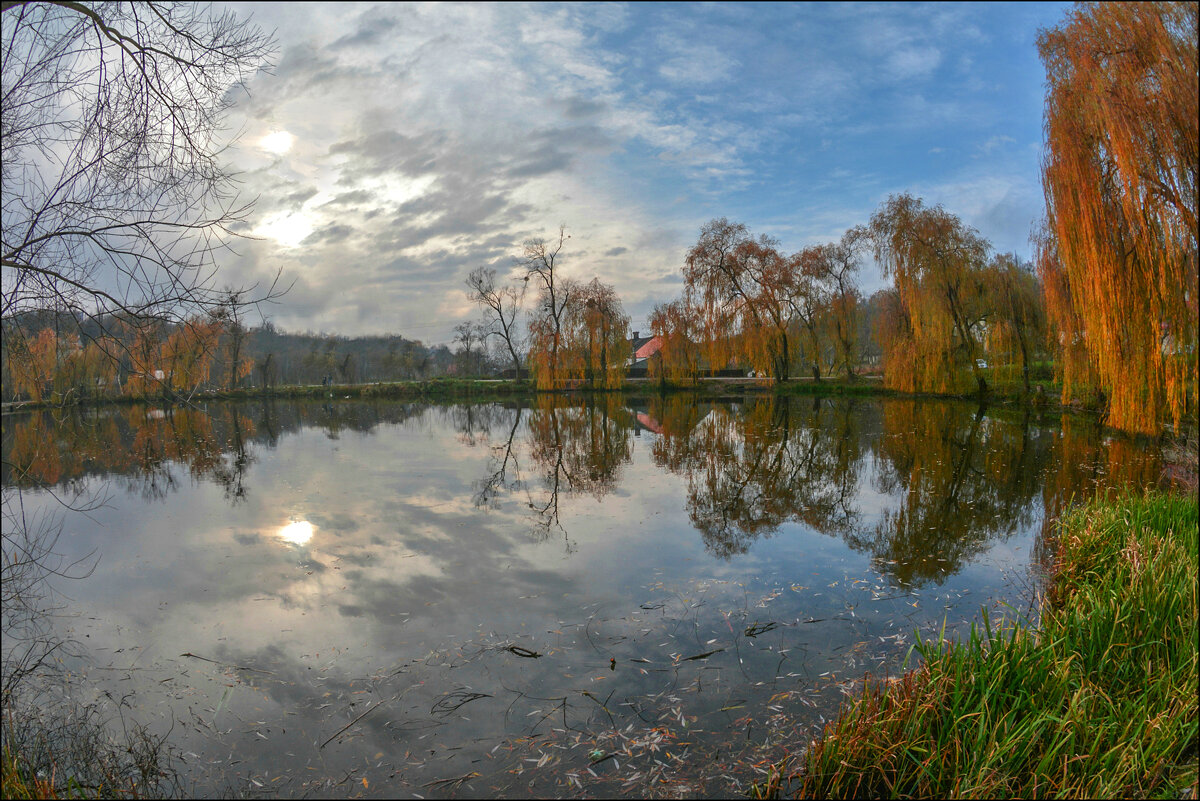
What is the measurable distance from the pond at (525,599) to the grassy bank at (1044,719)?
518 mm

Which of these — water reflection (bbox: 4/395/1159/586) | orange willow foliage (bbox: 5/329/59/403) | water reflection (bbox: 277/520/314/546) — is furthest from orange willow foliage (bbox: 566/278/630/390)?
orange willow foliage (bbox: 5/329/59/403)

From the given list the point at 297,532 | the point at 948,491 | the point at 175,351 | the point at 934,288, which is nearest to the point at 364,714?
the point at 175,351

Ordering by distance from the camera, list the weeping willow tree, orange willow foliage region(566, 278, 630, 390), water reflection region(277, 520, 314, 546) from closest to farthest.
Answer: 1. water reflection region(277, 520, 314, 546)
2. the weeping willow tree
3. orange willow foliage region(566, 278, 630, 390)

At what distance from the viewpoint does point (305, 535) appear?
845 centimetres

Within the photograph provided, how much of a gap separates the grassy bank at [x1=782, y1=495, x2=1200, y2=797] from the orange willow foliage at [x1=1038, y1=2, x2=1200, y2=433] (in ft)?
15.3

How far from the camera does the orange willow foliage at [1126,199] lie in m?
6.66

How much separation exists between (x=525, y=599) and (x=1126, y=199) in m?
8.45

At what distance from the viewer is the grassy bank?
113 inches

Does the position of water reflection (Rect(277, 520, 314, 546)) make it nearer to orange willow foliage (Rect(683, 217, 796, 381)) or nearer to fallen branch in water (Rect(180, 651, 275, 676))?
fallen branch in water (Rect(180, 651, 275, 676))

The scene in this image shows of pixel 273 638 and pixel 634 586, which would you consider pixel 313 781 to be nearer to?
pixel 273 638

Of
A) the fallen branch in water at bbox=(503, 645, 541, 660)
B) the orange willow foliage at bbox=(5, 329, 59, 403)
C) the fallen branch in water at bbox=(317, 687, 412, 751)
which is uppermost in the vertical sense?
the orange willow foliage at bbox=(5, 329, 59, 403)

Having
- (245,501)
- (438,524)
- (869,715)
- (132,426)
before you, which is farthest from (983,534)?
(132,426)

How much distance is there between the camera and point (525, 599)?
5.89 meters

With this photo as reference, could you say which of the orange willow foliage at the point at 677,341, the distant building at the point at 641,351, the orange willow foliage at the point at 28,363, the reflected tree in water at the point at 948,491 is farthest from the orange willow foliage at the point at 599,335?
the orange willow foliage at the point at 28,363
